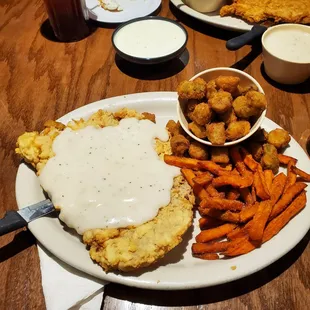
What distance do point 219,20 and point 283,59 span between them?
618 mm

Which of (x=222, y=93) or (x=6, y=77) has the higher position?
(x=222, y=93)

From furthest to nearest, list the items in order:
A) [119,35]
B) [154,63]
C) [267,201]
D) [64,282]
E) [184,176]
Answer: [119,35], [154,63], [184,176], [267,201], [64,282]

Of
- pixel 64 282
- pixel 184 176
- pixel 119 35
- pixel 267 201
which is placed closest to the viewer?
pixel 64 282

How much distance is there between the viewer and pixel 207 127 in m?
1.74

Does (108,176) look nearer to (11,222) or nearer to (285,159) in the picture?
(11,222)

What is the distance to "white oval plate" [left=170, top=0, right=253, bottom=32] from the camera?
8.58 feet

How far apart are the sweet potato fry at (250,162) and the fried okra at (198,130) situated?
0.21 meters

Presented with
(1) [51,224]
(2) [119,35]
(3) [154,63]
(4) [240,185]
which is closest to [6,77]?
(2) [119,35]

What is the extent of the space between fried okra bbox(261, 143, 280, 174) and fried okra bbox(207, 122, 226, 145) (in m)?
0.22

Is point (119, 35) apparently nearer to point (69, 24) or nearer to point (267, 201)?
point (69, 24)

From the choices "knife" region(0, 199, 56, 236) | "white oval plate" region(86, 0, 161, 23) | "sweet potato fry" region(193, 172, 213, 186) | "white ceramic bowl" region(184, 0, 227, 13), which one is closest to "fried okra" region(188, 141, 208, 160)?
"sweet potato fry" region(193, 172, 213, 186)

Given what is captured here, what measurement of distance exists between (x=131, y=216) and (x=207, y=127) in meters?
0.53

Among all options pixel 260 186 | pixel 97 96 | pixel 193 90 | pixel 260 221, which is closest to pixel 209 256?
pixel 260 221

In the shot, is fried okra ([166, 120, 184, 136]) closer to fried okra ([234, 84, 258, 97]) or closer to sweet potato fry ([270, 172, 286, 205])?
fried okra ([234, 84, 258, 97])
